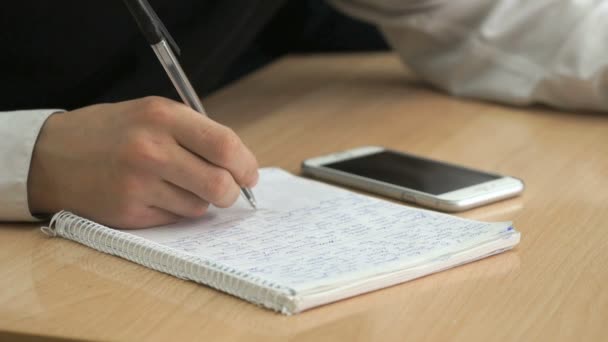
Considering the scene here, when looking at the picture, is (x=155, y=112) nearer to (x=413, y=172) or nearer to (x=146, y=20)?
(x=146, y=20)

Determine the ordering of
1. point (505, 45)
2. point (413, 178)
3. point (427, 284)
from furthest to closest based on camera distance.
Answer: point (505, 45), point (413, 178), point (427, 284)

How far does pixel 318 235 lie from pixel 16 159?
285mm

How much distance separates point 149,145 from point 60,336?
21cm

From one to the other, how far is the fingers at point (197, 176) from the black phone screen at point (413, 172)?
0.61ft

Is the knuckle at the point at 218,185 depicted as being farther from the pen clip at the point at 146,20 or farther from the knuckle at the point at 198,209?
the pen clip at the point at 146,20

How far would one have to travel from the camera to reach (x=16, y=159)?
77 cm

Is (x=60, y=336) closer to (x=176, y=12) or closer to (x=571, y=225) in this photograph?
(x=571, y=225)

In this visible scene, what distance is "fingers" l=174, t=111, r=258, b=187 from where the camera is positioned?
72 cm

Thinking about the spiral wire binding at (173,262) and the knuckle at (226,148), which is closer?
the spiral wire binding at (173,262)

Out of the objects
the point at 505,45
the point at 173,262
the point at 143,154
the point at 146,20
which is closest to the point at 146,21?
the point at 146,20

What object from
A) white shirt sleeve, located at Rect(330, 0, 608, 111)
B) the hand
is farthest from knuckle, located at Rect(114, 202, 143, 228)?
white shirt sleeve, located at Rect(330, 0, 608, 111)

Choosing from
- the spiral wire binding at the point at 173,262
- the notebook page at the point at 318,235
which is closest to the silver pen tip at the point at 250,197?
the notebook page at the point at 318,235

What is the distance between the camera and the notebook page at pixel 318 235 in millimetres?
612

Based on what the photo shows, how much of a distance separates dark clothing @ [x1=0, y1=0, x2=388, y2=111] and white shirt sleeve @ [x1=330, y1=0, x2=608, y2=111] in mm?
220
